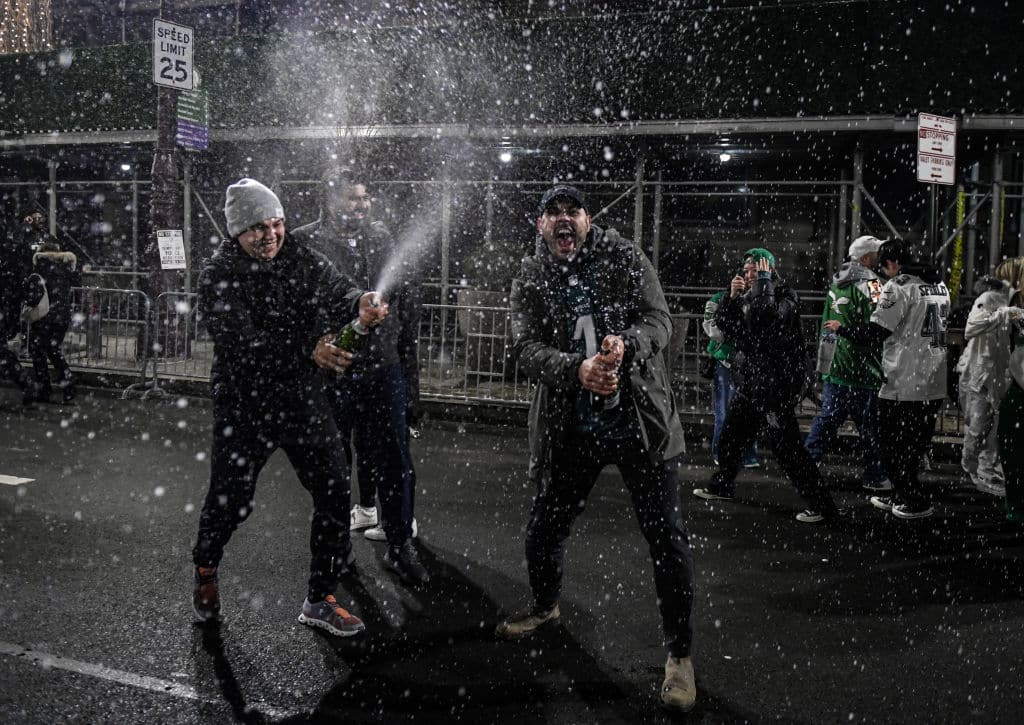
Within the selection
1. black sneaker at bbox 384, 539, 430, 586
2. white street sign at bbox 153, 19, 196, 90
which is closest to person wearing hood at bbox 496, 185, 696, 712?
black sneaker at bbox 384, 539, 430, 586

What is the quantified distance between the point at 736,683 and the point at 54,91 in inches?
682

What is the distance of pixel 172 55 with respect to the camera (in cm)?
1139

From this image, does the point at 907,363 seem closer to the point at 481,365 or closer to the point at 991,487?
the point at 991,487

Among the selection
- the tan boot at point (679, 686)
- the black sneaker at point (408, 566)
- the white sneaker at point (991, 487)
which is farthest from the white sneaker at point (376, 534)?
the white sneaker at point (991, 487)

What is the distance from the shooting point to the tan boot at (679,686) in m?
3.42

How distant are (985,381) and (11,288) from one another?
977 centimetres

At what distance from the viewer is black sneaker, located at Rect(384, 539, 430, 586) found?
4852mm

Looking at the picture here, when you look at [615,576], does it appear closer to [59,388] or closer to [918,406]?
[918,406]

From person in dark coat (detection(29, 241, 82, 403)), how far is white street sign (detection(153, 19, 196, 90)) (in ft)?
8.75

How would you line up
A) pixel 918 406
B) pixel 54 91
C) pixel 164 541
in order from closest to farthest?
pixel 164 541, pixel 918 406, pixel 54 91

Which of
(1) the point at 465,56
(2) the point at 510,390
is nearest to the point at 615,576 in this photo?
(2) the point at 510,390

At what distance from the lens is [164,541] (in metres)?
5.48

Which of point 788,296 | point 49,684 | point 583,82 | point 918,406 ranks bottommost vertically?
point 49,684

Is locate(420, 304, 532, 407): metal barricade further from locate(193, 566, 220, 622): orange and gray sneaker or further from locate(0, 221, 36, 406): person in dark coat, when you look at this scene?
locate(193, 566, 220, 622): orange and gray sneaker
